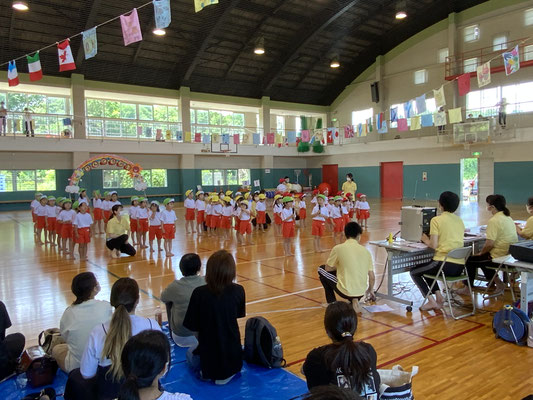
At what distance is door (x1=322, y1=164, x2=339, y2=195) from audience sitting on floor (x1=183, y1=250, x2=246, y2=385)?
27670 millimetres

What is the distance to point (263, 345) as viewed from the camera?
4.06 meters

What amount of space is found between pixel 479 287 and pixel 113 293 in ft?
19.3

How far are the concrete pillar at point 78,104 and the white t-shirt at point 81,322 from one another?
20.7m

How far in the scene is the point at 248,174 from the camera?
96.3 ft

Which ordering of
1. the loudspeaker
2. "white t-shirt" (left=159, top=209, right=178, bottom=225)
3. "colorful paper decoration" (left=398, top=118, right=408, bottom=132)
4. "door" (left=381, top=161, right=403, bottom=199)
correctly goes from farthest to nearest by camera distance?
the loudspeaker
"door" (left=381, top=161, right=403, bottom=199)
"colorful paper decoration" (left=398, top=118, right=408, bottom=132)
"white t-shirt" (left=159, top=209, right=178, bottom=225)

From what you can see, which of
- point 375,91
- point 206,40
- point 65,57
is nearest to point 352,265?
point 65,57

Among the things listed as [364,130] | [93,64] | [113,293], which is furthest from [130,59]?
[113,293]

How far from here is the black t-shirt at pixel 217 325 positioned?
342 centimetres

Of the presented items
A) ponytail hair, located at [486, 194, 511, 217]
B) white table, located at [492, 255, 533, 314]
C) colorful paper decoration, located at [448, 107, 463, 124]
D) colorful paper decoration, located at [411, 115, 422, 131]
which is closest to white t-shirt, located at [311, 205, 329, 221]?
ponytail hair, located at [486, 194, 511, 217]

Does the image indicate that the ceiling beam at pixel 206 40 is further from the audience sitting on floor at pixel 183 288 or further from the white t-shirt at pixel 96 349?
the white t-shirt at pixel 96 349

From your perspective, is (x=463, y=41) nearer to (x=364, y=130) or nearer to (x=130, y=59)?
(x=364, y=130)

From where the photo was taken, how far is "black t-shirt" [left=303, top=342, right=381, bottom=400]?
7.48 feet

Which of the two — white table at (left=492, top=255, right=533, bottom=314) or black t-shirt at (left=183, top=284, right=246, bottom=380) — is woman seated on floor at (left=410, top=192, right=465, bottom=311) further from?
black t-shirt at (left=183, top=284, right=246, bottom=380)

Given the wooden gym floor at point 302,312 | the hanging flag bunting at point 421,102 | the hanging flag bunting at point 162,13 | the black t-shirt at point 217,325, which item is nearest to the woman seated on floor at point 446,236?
the wooden gym floor at point 302,312
